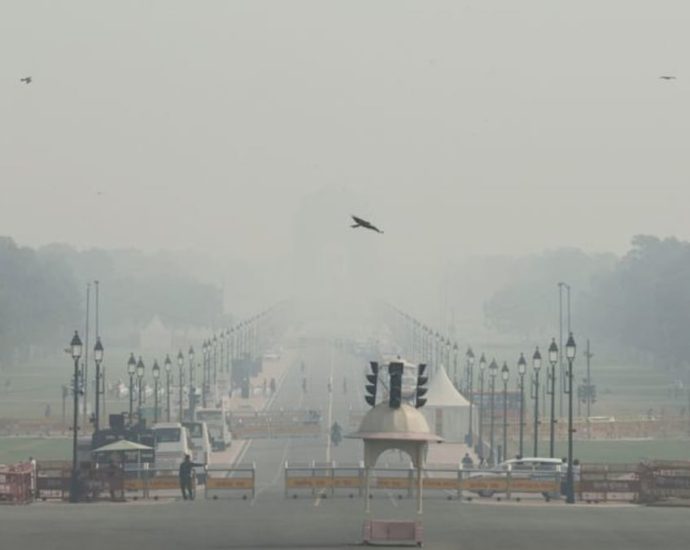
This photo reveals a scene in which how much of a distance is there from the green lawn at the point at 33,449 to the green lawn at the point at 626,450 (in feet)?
78.7

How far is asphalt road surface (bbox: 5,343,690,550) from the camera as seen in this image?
49438mm

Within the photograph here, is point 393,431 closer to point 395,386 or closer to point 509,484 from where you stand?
point 395,386

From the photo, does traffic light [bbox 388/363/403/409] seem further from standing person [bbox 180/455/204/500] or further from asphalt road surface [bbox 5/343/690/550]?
standing person [bbox 180/455/204/500]

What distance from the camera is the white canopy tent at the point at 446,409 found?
114125 mm

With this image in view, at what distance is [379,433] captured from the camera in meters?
49.6

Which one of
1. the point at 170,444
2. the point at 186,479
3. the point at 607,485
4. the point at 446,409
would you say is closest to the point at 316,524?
the point at 186,479

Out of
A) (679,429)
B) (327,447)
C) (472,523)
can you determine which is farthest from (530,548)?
(679,429)

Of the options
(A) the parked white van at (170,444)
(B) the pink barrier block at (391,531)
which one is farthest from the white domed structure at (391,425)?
(A) the parked white van at (170,444)

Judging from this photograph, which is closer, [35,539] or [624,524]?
[35,539]

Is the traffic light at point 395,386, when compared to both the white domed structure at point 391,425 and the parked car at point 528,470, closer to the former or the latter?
the white domed structure at point 391,425

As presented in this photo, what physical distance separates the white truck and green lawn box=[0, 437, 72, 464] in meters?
7.19

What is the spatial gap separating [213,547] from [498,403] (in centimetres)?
8829

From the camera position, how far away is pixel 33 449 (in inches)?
4427

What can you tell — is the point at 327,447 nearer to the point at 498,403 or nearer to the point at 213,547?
the point at 498,403
